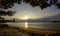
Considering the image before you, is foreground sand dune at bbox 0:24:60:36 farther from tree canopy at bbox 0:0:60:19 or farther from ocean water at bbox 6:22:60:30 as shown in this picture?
tree canopy at bbox 0:0:60:19

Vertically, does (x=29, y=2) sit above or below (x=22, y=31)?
above

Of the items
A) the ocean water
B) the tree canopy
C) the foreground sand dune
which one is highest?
the tree canopy

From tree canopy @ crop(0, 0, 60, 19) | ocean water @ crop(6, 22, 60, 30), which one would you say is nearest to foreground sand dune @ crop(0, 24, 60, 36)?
ocean water @ crop(6, 22, 60, 30)

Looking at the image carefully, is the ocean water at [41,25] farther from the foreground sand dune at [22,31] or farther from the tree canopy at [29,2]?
the tree canopy at [29,2]

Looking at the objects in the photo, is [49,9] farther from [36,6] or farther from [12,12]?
[12,12]

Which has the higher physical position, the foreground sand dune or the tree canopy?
the tree canopy

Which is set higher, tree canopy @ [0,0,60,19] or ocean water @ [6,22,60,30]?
tree canopy @ [0,0,60,19]

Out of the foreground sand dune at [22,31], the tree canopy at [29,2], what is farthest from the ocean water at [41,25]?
the tree canopy at [29,2]

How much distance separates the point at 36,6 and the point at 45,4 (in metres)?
0.14

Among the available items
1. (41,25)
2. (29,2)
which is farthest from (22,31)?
(29,2)

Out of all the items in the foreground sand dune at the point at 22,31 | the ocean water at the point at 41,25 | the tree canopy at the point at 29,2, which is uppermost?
Result: the tree canopy at the point at 29,2

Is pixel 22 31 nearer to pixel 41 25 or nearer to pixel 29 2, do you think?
pixel 41 25

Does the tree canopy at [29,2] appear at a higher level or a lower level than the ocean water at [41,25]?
higher

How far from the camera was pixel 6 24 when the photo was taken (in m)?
1.83
